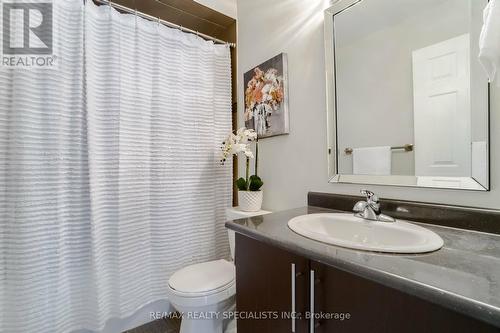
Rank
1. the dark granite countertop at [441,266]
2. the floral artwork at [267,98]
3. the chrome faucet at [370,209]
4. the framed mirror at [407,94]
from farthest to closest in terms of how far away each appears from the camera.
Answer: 1. the floral artwork at [267,98]
2. the chrome faucet at [370,209]
3. the framed mirror at [407,94]
4. the dark granite countertop at [441,266]

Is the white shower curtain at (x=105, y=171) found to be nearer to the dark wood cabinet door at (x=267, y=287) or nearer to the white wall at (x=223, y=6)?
the white wall at (x=223, y=6)

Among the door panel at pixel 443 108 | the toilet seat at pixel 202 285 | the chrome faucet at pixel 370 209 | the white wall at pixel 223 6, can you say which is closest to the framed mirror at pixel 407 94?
the door panel at pixel 443 108

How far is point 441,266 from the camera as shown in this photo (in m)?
0.54

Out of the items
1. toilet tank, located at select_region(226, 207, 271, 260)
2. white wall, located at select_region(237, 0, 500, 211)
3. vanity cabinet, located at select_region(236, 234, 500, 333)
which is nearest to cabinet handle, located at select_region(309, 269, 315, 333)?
vanity cabinet, located at select_region(236, 234, 500, 333)

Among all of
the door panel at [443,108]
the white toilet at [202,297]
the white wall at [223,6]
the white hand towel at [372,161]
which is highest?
the white wall at [223,6]

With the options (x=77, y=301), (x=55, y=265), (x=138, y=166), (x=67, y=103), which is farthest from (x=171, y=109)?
(x=77, y=301)

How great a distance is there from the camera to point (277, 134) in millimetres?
1499

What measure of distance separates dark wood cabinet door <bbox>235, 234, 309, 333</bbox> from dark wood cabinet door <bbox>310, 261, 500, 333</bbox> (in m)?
0.06

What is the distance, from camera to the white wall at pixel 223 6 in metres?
1.71

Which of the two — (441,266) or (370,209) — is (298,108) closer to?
(370,209)

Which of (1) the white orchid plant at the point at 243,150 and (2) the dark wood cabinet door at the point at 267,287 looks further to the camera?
(1) the white orchid plant at the point at 243,150

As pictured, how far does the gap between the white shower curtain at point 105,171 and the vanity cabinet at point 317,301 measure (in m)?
0.82

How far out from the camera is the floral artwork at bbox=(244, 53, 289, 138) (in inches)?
57.1

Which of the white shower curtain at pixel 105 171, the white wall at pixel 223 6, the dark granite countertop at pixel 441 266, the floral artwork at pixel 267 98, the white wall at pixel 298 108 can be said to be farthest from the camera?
the white wall at pixel 223 6
